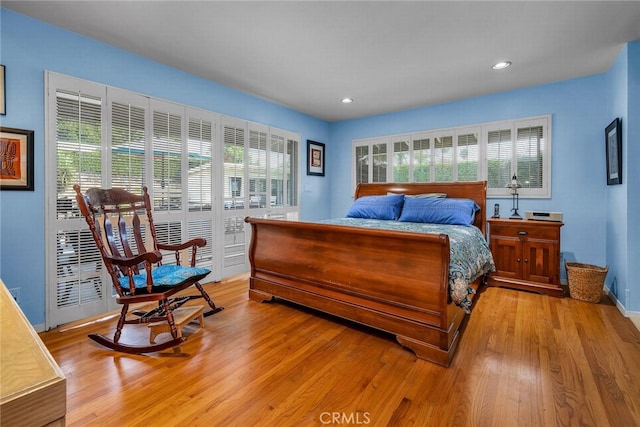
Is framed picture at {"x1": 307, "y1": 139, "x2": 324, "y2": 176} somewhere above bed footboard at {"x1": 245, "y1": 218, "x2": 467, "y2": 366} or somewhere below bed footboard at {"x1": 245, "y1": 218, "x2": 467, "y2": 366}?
above

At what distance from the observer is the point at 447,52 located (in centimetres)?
284

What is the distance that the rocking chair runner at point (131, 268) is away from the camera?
2.06 m

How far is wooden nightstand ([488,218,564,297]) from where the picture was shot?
323cm

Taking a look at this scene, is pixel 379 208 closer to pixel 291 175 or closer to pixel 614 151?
pixel 291 175

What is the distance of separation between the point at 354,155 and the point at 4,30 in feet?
14.0

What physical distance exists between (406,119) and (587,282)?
3043mm

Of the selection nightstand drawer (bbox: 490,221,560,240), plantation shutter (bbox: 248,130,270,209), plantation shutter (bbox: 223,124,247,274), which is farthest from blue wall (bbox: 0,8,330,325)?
nightstand drawer (bbox: 490,221,560,240)

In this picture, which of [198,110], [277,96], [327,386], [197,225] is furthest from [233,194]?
[327,386]

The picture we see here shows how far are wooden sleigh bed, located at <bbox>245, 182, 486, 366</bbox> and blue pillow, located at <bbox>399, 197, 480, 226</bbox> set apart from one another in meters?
0.76

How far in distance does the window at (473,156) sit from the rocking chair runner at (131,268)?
3.29 metres

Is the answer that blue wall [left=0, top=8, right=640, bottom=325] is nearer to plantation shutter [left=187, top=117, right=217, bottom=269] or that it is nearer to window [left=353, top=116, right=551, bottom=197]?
window [left=353, top=116, right=551, bottom=197]

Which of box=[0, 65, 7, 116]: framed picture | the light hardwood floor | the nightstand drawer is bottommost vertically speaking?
the light hardwood floor

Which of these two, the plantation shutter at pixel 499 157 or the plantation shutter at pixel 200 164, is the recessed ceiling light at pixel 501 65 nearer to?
the plantation shutter at pixel 499 157

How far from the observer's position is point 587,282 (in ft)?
9.80
